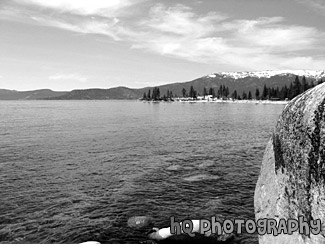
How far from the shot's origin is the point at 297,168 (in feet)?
29.6

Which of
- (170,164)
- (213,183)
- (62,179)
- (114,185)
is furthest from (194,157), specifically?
(62,179)

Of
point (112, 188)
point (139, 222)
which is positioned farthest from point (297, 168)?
point (112, 188)

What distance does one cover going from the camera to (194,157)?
118ft

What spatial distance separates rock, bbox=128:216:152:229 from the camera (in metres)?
17.3

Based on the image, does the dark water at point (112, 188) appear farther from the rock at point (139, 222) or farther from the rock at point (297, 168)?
the rock at point (297, 168)

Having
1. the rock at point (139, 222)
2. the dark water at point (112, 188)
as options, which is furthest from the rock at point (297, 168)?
→ the rock at point (139, 222)

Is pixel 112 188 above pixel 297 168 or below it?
below

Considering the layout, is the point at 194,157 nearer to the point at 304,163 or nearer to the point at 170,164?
the point at 170,164

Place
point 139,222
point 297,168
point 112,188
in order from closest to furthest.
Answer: point 297,168
point 139,222
point 112,188

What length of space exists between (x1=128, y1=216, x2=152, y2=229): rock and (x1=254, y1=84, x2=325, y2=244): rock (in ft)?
27.0

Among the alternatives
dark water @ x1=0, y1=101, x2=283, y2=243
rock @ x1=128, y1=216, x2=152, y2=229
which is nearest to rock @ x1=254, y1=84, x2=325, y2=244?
dark water @ x1=0, y1=101, x2=283, y2=243

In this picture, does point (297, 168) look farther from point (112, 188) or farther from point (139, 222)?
point (112, 188)

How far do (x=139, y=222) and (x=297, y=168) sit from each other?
1153cm

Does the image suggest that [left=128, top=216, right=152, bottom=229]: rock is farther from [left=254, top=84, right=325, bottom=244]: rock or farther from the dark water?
[left=254, top=84, right=325, bottom=244]: rock
